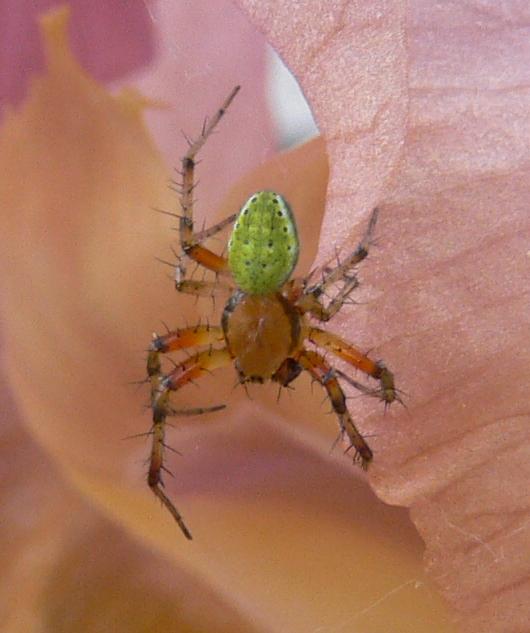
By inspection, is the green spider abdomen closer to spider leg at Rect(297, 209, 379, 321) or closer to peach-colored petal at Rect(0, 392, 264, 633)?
spider leg at Rect(297, 209, 379, 321)

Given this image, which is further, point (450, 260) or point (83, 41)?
point (83, 41)

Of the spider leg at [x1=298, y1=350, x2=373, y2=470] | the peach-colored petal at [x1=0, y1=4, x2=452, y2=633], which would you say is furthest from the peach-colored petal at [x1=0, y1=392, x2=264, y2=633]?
the spider leg at [x1=298, y1=350, x2=373, y2=470]

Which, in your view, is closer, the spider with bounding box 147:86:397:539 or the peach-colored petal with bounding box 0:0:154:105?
the spider with bounding box 147:86:397:539

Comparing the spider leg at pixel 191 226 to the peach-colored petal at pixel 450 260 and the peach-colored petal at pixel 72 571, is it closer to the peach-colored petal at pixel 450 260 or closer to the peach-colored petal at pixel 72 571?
the peach-colored petal at pixel 450 260

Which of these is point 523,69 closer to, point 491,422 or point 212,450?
point 491,422

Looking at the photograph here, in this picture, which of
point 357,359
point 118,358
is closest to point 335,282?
point 357,359

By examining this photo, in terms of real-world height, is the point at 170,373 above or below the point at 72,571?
above

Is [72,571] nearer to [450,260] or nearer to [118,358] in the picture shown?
[118,358]
